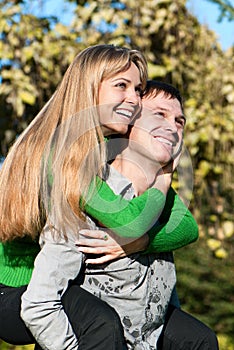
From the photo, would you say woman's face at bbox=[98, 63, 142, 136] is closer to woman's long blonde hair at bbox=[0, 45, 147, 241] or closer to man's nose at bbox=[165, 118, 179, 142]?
woman's long blonde hair at bbox=[0, 45, 147, 241]

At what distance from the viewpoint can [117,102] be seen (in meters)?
2.34

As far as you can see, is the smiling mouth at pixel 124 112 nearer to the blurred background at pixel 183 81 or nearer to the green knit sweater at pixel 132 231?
the green knit sweater at pixel 132 231

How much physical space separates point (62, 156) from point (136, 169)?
10.7 inches

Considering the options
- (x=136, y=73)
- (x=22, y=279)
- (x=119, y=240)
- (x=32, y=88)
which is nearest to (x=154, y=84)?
(x=136, y=73)

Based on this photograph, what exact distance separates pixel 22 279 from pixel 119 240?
32 cm

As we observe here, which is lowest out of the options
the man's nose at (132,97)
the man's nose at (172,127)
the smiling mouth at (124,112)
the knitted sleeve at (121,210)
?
the knitted sleeve at (121,210)

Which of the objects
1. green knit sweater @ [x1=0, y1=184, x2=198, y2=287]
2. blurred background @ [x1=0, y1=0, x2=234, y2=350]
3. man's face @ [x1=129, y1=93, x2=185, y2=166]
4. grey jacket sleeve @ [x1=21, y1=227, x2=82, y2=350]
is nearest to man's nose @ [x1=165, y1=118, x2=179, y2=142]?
man's face @ [x1=129, y1=93, x2=185, y2=166]

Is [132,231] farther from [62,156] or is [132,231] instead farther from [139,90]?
[139,90]

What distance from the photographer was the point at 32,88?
5.05 metres

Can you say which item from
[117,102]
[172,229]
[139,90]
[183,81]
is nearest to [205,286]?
[183,81]

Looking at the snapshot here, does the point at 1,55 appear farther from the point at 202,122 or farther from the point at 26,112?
the point at 202,122

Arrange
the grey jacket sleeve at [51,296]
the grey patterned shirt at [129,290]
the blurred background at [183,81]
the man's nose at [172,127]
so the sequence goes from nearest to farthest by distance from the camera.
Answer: the grey jacket sleeve at [51,296] → the grey patterned shirt at [129,290] → the man's nose at [172,127] → the blurred background at [183,81]

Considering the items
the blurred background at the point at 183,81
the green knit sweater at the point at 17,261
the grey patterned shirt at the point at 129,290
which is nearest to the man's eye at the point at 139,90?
the grey patterned shirt at the point at 129,290

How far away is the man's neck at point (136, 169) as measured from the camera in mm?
2402
